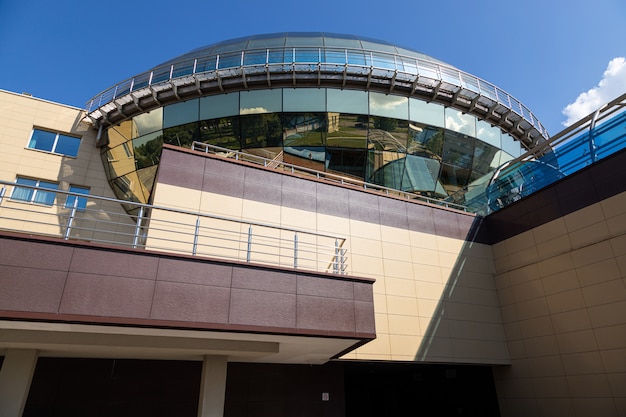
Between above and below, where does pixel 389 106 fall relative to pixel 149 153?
above

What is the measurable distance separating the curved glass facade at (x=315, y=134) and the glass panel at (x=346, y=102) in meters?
0.05

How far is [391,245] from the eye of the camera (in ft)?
45.3

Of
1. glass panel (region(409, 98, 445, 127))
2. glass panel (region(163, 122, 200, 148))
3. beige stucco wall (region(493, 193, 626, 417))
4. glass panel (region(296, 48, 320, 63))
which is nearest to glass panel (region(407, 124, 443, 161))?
glass panel (region(409, 98, 445, 127))

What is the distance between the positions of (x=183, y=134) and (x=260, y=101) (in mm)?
4196

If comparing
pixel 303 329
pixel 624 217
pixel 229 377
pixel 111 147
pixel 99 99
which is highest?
pixel 99 99

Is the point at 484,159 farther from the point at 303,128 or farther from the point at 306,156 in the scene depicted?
the point at 303,128

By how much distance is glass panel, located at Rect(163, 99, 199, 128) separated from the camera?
18.9 metres

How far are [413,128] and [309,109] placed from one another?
542 cm

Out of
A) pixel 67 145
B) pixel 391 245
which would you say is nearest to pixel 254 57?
pixel 67 145

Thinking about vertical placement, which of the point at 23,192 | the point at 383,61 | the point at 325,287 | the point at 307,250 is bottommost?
the point at 325,287

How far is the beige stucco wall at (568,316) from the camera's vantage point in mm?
11219

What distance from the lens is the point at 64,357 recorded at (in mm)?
9758

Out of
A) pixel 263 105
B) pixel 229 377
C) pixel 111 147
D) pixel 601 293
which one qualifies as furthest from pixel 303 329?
pixel 111 147

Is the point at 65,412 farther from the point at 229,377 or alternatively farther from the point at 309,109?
the point at 309,109
